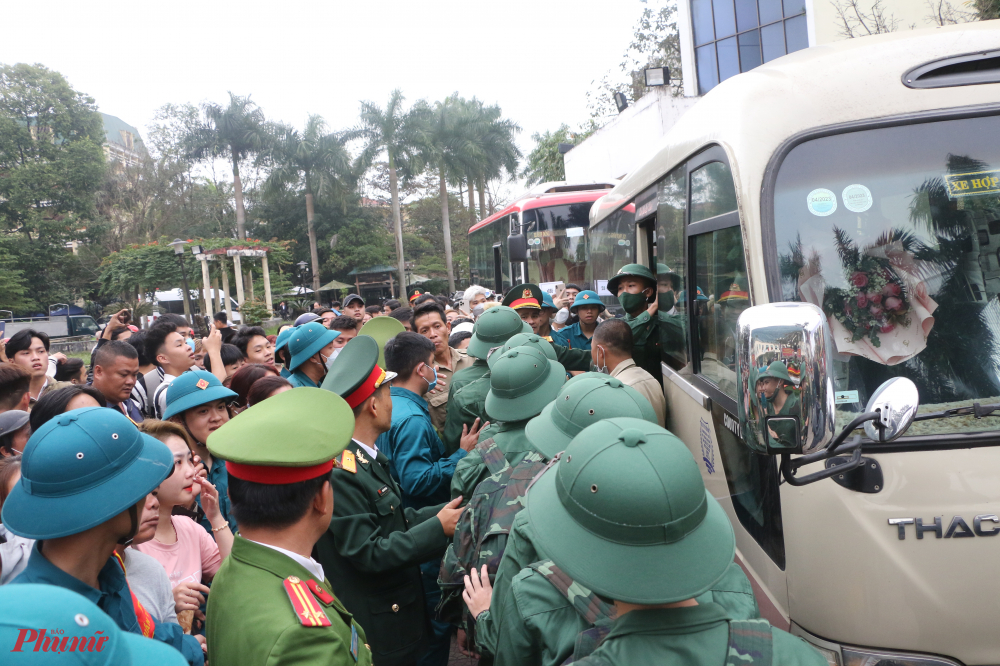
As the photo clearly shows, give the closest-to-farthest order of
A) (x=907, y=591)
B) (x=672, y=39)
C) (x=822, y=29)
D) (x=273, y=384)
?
(x=907, y=591), (x=273, y=384), (x=822, y=29), (x=672, y=39)

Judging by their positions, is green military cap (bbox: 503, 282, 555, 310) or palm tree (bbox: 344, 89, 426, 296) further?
palm tree (bbox: 344, 89, 426, 296)

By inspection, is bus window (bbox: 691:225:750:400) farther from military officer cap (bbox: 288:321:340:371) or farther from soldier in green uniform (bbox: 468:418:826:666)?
military officer cap (bbox: 288:321:340:371)

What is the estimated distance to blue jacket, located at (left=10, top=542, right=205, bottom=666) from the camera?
2.02 m

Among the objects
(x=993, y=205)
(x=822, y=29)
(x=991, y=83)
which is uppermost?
(x=822, y=29)

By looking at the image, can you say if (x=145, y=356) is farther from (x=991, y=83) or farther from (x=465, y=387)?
(x=991, y=83)

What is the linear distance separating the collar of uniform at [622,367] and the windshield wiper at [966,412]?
7.68 ft

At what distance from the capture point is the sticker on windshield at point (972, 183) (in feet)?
8.65

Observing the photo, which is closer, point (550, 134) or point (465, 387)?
point (465, 387)

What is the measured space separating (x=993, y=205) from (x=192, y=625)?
3447 mm

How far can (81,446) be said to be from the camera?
208 centimetres

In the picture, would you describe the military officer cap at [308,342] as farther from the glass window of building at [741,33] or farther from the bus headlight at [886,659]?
the glass window of building at [741,33]

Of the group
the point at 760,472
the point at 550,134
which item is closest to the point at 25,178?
the point at 550,134

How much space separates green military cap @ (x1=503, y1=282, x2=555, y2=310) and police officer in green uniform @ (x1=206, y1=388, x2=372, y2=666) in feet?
16.8

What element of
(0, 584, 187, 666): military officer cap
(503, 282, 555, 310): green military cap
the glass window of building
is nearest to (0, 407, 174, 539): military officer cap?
(0, 584, 187, 666): military officer cap
